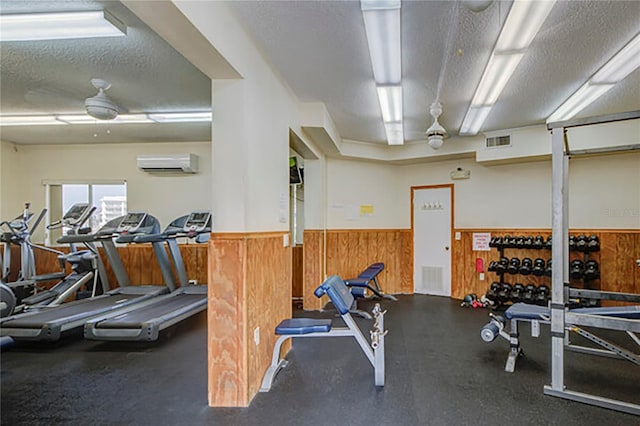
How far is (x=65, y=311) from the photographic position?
428 centimetres

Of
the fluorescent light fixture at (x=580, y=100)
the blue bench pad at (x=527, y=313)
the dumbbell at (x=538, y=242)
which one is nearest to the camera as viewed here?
the blue bench pad at (x=527, y=313)

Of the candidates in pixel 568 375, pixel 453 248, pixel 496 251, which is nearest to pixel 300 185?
pixel 453 248

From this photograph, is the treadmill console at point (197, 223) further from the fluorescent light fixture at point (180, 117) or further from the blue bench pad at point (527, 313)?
the blue bench pad at point (527, 313)

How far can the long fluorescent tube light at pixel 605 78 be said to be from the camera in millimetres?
2856

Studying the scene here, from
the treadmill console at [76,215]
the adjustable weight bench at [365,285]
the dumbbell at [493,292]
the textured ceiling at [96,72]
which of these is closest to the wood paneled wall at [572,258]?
the dumbbell at [493,292]

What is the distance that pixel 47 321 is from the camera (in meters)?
3.80

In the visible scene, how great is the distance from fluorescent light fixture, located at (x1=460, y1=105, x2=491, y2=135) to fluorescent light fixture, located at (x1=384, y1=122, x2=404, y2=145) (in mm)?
865

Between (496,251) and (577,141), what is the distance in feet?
6.59

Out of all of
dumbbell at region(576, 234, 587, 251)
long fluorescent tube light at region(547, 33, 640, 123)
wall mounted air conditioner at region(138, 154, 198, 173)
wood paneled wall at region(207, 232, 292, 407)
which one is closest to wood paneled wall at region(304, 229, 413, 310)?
wall mounted air conditioner at region(138, 154, 198, 173)

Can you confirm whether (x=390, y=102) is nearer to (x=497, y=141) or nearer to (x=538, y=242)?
(x=497, y=141)

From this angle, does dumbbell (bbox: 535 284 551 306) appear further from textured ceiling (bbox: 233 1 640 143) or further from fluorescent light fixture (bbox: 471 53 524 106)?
fluorescent light fixture (bbox: 471 53 524 106)

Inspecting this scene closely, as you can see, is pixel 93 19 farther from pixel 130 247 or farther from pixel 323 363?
pixel 130 247

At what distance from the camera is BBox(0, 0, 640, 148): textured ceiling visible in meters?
2.35

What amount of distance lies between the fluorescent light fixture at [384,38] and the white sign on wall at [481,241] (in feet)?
12.0
